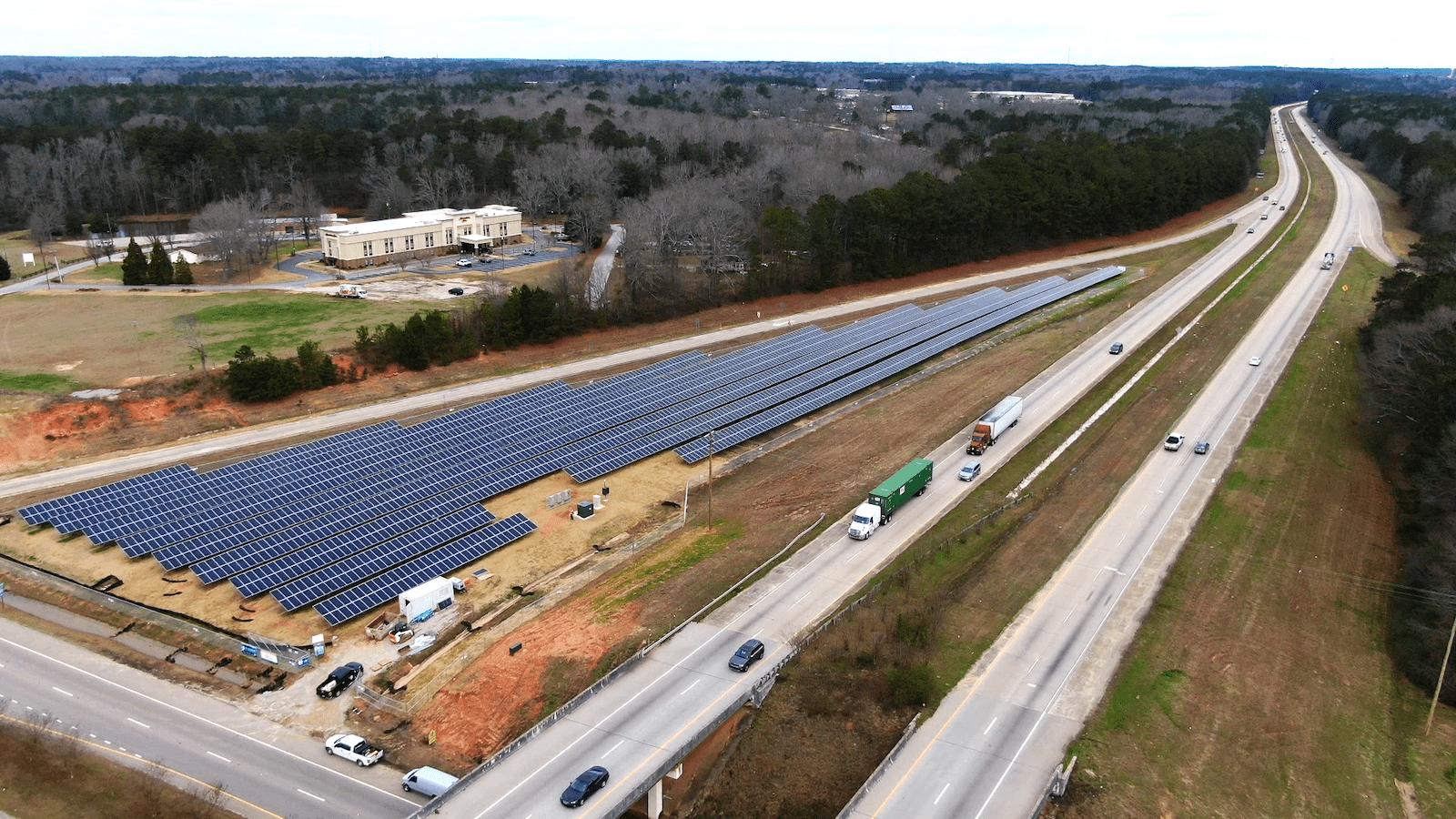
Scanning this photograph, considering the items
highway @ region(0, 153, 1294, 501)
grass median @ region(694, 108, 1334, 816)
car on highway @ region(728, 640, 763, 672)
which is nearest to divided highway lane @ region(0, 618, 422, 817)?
car on highway @ region(728, 640, 763, 672)

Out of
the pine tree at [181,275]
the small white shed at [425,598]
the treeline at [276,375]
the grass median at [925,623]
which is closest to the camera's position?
the grass median at [925,623]

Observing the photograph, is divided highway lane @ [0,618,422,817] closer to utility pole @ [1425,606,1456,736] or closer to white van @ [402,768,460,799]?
white van @ [402,768,460,799]

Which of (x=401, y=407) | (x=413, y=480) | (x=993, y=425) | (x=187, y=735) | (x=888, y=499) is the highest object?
(x=993, y=425)

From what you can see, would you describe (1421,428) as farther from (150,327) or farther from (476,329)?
(150,327)

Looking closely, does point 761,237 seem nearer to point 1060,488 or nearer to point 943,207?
point 943,207

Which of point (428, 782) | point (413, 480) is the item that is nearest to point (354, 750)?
point (428, 782)

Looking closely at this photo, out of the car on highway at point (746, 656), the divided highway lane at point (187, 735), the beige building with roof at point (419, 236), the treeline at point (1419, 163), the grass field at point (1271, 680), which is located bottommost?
the divided highway lane at point (187, 735)

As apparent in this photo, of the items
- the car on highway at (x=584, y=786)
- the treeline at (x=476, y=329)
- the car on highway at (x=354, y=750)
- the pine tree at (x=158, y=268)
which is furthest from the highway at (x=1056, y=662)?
the pine tree at (x=158, y=268)

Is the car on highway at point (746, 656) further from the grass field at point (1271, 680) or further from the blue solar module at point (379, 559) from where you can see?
the blue solar module at point (379, 559)
